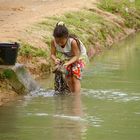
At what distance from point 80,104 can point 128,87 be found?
2.24m

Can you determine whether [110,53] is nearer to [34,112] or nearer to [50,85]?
[50,85]

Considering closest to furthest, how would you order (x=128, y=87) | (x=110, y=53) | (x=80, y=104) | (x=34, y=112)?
(x=34, y=112) → (x=80, y=104) → (x=128, y=87) → (x=110, y=53)

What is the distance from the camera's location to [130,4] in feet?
103

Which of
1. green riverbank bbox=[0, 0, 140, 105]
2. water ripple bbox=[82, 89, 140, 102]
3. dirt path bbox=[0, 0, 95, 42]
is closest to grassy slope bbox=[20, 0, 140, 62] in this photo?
green riverbank bbox=[0, 0, 140, 105]

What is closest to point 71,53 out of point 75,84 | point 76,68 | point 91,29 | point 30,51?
point 76,68

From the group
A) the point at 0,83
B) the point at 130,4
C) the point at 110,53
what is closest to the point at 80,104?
the point at 0,83

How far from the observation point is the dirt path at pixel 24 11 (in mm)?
17841

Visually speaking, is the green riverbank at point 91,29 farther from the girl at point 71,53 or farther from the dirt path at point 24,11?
the girl at point 71,53

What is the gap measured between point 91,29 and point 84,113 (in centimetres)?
1161

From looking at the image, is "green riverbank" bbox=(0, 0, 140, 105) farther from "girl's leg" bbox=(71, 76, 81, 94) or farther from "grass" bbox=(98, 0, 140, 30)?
A: "girl's leg" bbox=(71, 76, 81, 94)

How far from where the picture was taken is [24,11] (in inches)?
956

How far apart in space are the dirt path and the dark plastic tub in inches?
109

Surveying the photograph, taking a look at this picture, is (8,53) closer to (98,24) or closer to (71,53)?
(71,53)

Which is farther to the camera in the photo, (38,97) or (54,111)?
(38,97)
